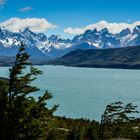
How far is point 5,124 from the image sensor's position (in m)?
16.9

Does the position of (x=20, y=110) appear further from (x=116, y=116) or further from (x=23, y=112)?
(x=116, y=116)

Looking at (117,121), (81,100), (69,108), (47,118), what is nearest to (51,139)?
(47,118)

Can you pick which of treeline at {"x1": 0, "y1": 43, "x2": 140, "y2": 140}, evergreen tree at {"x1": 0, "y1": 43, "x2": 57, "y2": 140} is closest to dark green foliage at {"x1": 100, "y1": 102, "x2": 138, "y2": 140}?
treeline at {"x1": 0, "y1": 43, "x2": 140, "y2": 140}

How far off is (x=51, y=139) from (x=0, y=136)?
13189mm

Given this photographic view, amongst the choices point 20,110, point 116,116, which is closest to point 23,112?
point 20,110

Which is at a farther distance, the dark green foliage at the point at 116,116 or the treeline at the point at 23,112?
the treeline at the point at 23,112

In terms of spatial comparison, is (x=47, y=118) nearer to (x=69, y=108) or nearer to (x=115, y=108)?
(x=115, y=108)

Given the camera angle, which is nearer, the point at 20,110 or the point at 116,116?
the point at 116,116

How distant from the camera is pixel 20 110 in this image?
17.1m

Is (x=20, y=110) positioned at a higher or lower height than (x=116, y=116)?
higher

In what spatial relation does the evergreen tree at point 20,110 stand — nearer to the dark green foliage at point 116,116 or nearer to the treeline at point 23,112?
the treeline at point 23,112

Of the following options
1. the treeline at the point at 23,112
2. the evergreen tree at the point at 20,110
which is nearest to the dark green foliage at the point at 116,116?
the treeline at the point at 23,112

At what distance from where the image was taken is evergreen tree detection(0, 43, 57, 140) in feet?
55.7

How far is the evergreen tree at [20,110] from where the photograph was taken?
16984 millimetres
